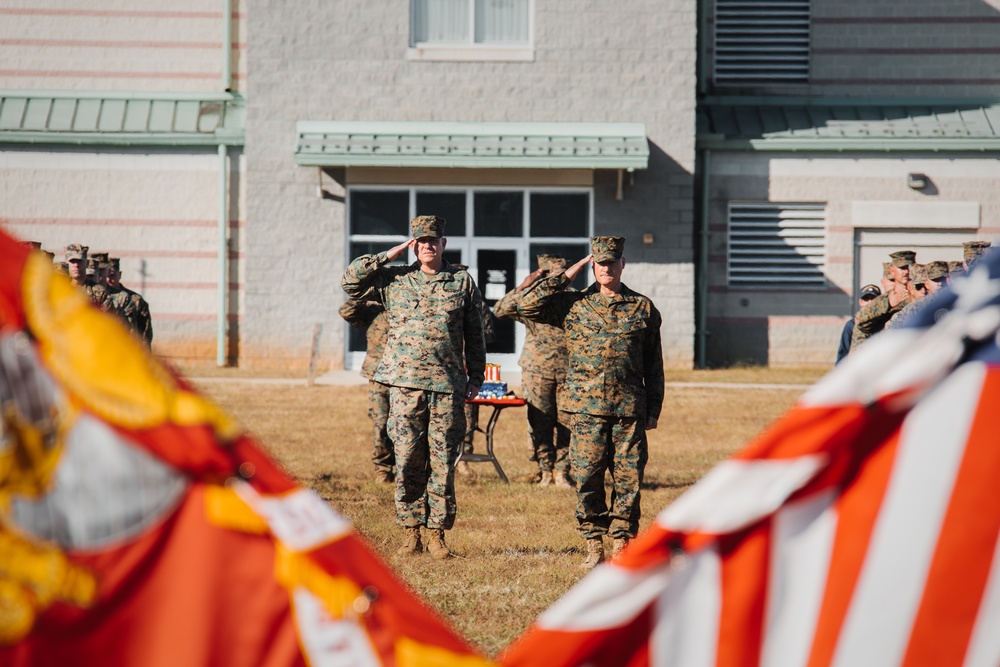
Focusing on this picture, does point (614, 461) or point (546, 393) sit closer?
point (614, 461)

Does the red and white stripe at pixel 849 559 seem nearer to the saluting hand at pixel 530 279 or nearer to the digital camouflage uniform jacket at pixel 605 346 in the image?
the digital camouflage uniform jacket at pixel 605 346

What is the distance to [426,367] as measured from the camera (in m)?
7.93

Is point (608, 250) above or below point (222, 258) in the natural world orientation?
below

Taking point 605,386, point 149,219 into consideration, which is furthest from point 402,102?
point 605,386

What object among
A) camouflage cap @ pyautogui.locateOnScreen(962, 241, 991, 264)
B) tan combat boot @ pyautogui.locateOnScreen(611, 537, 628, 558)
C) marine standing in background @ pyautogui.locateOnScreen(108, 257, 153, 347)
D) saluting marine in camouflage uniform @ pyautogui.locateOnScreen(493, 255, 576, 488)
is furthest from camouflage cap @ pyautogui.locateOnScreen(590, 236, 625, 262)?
marine standing in background @ pyautogui.locateOnScreen(108, 257, 153, 347)

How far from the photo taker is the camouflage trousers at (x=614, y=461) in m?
7.59

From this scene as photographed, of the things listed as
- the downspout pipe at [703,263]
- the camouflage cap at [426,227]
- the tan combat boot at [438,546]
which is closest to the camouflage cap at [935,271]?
the camouflage cap at [426,227]

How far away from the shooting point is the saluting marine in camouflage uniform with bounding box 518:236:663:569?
7578 mm

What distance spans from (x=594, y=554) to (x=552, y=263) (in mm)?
4165

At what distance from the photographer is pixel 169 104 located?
893 inches

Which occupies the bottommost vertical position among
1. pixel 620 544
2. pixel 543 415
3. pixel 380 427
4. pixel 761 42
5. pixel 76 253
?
pixel 620 544

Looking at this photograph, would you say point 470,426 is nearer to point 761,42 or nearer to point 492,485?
point 492,485

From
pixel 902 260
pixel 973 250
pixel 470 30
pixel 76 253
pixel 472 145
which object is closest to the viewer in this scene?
pixel 902 260

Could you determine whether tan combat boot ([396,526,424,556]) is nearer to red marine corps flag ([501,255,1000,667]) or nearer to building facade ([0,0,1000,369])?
red marine corps flag ([501,255,1000,667])
